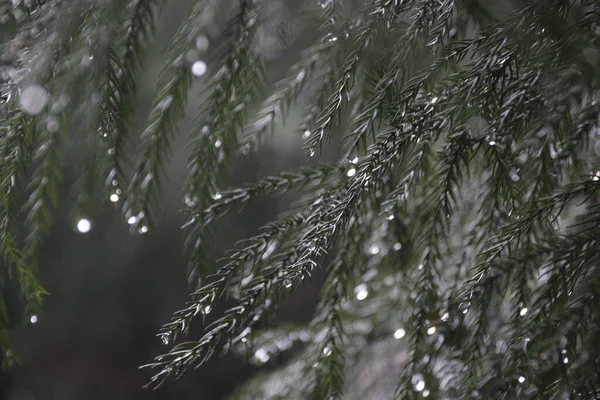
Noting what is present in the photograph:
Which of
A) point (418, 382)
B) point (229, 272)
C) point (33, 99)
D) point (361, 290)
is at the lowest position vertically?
point (361, 290)

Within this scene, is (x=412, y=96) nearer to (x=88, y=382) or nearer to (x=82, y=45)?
(x=82, y=45)

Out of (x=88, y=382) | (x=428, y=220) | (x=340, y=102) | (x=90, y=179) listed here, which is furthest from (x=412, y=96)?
(x=88, y=382)

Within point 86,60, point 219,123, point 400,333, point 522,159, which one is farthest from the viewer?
point 400,333

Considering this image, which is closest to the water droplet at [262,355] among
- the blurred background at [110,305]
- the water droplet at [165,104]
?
the water droplet at [165,104]

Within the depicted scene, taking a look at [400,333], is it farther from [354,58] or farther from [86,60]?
[86,60]

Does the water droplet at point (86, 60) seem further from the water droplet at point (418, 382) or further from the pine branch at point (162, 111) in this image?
the water droplet at point (418, 382)

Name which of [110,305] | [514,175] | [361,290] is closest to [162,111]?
[514,175]

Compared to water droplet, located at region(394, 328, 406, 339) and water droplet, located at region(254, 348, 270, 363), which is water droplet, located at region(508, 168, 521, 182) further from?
water droplet, located at region(254, 348, 270, 363)
